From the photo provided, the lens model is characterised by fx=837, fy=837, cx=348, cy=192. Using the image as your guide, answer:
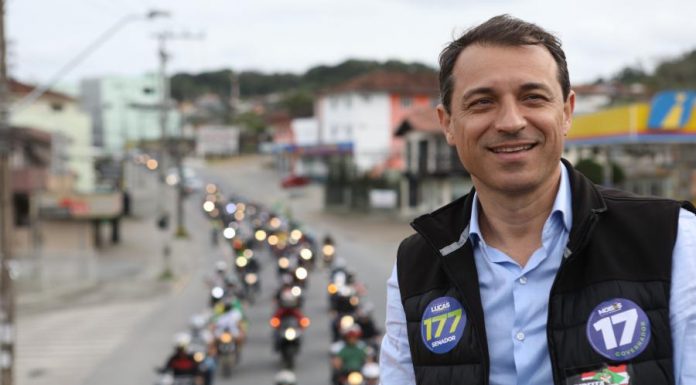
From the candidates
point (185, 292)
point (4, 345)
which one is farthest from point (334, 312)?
point (185, 292)

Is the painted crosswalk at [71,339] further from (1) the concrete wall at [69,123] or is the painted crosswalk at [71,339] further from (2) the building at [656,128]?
(1) the concrete wall at [69,123]

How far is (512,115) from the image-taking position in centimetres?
200

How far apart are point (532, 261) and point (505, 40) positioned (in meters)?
0.55

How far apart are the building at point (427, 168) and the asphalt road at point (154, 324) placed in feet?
18.5

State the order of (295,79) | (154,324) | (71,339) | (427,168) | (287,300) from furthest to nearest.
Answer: (295,79) → (427,168) → (154,324) → (71,339) → (287,300)

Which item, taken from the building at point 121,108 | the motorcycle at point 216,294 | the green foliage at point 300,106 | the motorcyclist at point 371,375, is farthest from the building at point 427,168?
the green foliage at point 300,106

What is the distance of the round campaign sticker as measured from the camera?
2.07 meters

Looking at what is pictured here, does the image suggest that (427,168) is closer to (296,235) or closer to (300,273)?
(296,235)

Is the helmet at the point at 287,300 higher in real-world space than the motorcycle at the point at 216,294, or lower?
higher

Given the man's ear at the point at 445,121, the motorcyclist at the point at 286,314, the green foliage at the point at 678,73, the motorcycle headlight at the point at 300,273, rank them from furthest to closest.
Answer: the green foliage at the point at 678,73 < the motorcycle headlight at the point at 300,273 < the motorcyclist at the point at 286,314 < the man's ear at the point at 445,121

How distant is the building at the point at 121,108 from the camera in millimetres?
41531

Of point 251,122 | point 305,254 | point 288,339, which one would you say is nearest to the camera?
point 288,339

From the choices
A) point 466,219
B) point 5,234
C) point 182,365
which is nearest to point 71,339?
point 5,234

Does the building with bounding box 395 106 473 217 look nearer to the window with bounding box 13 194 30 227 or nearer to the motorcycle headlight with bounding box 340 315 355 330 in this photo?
the window with bounding box 13 194 30 227
